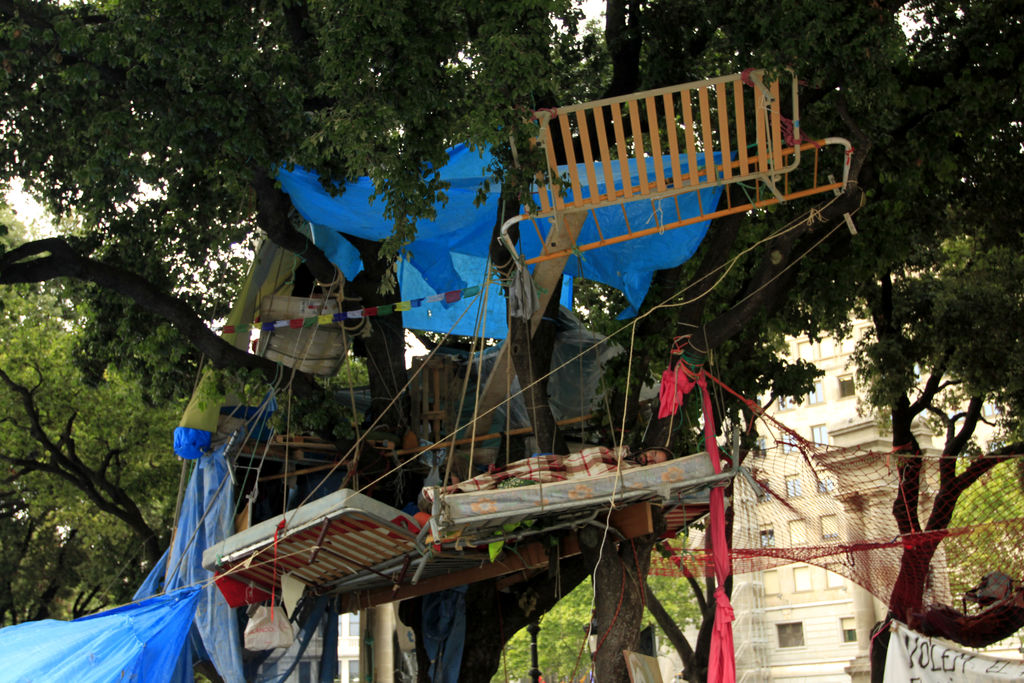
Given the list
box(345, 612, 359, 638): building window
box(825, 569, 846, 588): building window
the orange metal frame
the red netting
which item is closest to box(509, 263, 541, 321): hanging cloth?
the orange metal frame

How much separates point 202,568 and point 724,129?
7.96 meters

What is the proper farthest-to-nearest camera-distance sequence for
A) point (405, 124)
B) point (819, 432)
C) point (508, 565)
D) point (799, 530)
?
point (819, 432), point (799, 530), point (508, 565), point (405, 124)

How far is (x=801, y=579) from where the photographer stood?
40.8 meters

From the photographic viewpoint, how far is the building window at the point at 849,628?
124 ft

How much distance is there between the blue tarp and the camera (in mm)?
9922

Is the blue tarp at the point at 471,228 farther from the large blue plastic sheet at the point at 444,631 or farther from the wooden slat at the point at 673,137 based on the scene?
the large blue plastic sheet at the point at 444,631

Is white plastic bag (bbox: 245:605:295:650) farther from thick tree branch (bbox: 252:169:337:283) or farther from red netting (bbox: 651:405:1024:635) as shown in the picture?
red netting (bbox: 651:405:1024:635)

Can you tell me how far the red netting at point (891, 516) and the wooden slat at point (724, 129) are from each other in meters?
2.42

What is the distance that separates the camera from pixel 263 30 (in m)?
10.7

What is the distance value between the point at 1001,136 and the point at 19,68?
34.5 ft

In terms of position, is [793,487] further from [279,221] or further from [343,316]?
[279,221]

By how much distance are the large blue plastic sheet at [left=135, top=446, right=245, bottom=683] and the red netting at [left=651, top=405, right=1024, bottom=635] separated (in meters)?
6.01

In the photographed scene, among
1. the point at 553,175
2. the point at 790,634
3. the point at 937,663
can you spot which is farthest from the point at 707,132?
the point at 790,634

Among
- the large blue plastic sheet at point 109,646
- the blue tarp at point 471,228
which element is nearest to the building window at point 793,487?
the blue tarp at point 471,228
